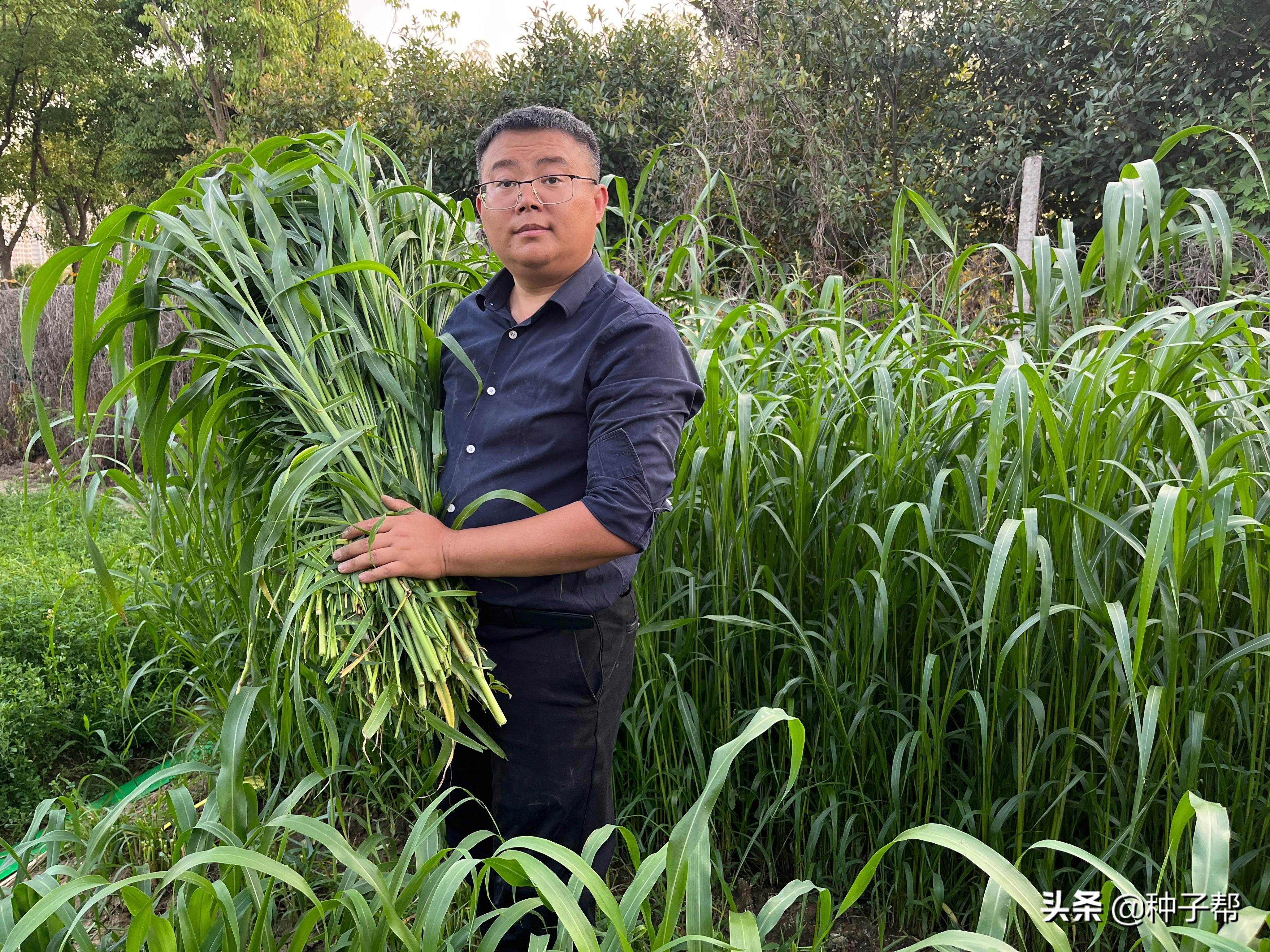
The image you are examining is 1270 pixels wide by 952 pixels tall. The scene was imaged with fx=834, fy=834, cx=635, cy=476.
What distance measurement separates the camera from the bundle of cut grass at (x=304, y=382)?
123 cm

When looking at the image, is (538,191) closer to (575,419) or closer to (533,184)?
(533,184)

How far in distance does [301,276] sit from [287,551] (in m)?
0.45

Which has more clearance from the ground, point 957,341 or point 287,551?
point 957,341

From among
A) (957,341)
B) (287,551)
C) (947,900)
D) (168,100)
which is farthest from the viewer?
(168,100)

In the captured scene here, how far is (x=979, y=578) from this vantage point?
1456 mm

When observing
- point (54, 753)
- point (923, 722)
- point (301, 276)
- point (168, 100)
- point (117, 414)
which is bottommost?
point (54, 753)

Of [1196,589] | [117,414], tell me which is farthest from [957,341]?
[117,414]

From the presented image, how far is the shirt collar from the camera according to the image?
1330 mm

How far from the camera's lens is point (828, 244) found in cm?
556

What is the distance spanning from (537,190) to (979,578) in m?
0.99

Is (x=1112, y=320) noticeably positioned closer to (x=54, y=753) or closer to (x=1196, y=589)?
(x=1196, y=589)

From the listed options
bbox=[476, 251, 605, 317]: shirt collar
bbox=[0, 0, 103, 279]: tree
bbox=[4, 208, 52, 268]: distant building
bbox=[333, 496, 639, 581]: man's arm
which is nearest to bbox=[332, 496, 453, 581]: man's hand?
bbox=[333, 496, 639, 581]: man's arm

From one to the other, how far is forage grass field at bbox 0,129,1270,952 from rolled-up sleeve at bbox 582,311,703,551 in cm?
22

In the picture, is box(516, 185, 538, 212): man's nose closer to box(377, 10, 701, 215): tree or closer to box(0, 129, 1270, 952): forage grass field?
box(0, 129, 1270, 952): forage grass field
